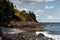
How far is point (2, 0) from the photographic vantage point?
72.2 m

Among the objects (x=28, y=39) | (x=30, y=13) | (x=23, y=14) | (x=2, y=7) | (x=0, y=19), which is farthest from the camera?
(x=30, y=13)

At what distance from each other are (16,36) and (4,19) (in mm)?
49774

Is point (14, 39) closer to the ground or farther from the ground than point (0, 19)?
farther from the ground

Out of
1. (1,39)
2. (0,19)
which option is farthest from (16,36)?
(0,19)

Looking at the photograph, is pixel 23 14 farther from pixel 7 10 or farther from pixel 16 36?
pixel 16 36

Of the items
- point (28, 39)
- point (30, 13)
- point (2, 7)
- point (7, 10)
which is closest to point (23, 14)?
point (30, 13)

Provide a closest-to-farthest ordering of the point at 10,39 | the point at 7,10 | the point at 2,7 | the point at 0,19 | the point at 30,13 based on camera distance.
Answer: the point at 10,39
the point at 0,19
the point at 2,7
the point at 7,10
the point at 30,13

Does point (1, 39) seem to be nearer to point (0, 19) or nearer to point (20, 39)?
point (20, 39)

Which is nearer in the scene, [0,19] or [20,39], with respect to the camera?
[20,39]

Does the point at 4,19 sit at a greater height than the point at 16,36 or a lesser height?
lesser

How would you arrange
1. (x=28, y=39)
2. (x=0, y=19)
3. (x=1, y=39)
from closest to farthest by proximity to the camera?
(x=1, y=39) < (x=28, y=39) < (x=0, y=19)

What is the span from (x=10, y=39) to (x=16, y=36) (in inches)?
33.9

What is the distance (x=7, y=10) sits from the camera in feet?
257

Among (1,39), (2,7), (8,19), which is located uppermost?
(1,39)
